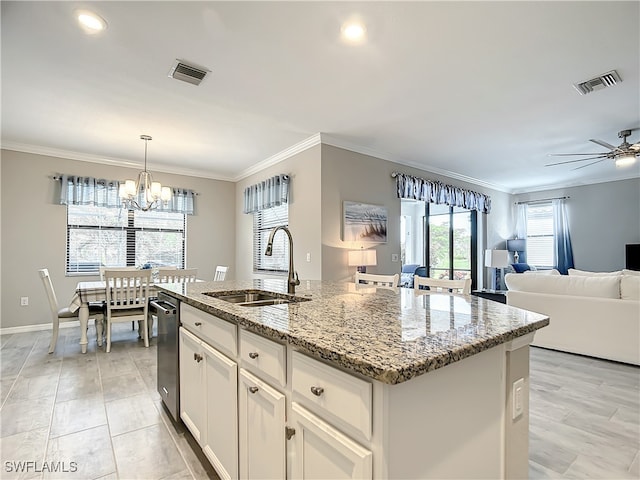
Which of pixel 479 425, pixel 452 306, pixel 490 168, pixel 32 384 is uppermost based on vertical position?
pixel 490 168

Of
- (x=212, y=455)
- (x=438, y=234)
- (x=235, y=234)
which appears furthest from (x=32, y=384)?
(x=438, y=234)

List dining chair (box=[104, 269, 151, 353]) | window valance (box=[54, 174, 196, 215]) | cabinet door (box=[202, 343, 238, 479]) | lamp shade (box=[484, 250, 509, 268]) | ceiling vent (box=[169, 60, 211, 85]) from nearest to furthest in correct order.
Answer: cabinet door (box=[202, 343, 238, 479])
ceiling vent (box=[169, 60, 211, 85])
dining chair (box=[104, 269, 151, 353])
window valance (box=[54, 174, 196, 215])
lamp shade (box=[484, 250, 509, 268])

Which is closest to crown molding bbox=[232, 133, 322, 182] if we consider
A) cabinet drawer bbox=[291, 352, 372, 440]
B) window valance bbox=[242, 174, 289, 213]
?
window valance bbox=[242, 174, 289, 213]

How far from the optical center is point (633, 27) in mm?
2127

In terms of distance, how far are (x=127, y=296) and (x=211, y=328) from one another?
109 inches

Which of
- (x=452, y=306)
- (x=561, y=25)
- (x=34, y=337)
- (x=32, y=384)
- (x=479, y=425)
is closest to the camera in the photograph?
(x=479, y=425)

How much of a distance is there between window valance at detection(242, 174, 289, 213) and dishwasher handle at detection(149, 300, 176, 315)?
2696mm

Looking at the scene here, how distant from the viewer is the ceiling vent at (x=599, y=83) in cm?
271

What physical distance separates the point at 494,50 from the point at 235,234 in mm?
5045

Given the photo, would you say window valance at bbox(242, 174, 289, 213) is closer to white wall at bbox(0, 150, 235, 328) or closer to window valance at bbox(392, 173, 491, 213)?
window valance at bbox(392, 173, 491, 213)

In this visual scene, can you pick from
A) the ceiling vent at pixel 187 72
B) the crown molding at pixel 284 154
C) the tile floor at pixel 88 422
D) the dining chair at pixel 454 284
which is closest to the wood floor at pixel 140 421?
the tile floor at pixel 88 422

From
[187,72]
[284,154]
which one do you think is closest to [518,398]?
[187,72]

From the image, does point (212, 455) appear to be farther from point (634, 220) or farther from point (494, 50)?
point (634, 220)

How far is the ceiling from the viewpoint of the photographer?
6.68 ft
